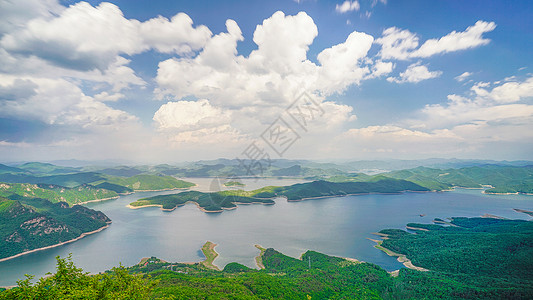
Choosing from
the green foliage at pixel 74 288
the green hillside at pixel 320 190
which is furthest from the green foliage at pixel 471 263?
the green hillside at pixel 320 190

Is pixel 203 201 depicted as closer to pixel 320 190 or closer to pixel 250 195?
pixel 250 195

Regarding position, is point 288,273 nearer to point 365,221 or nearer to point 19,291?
point 19,291

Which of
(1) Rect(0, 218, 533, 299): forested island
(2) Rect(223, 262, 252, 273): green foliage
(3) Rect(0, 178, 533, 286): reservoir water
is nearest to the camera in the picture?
(1) Rect(0, 218, 533, 299): forested island

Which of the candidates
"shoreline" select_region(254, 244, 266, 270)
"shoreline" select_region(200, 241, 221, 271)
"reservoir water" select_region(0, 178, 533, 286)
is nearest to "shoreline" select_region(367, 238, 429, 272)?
"reservoir water" select_region(0, 178, 533, 286)

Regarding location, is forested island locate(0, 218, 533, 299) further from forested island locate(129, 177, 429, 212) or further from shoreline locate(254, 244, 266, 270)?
forested island locate(129, 177, 429, 212)

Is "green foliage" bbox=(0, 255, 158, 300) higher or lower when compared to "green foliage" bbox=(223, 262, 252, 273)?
higher

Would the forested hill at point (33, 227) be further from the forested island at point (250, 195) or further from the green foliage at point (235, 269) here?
the green foliage at point (235, 269)

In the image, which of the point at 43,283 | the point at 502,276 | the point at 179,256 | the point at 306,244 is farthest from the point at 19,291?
the point at 306,244
